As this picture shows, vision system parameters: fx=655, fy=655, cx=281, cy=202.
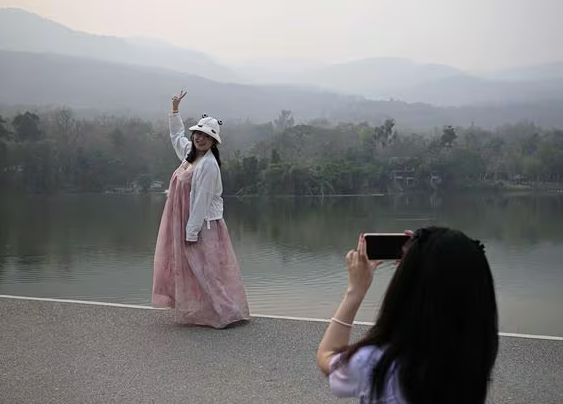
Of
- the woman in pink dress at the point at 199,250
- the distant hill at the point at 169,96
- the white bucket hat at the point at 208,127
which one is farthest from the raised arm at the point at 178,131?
the distant hill at the point at 169,96

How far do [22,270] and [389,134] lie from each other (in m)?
12.5

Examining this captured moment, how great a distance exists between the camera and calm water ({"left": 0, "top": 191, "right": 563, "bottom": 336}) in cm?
624

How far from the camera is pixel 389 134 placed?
18.7 m

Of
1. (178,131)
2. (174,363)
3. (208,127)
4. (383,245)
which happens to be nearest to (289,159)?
(178,131)

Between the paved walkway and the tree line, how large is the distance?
12.7 metres

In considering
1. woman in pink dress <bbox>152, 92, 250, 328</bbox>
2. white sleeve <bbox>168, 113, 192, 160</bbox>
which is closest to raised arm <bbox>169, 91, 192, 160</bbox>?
white sleeve <bbox>168, 113, 192, 160</bbox>

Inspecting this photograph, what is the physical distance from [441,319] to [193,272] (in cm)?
276

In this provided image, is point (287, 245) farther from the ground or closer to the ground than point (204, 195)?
closer to the ground

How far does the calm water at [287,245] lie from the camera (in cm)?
624

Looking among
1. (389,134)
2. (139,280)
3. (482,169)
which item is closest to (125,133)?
(389,134)

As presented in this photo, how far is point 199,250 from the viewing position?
3650 millimetres

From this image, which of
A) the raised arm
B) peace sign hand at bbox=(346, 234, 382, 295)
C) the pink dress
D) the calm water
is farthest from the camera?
the calm water

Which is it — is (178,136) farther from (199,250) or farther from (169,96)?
(169,96)

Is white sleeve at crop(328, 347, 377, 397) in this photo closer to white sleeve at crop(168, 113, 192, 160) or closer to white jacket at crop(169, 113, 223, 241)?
white jacket at crop(169, 113, 223, 241)
